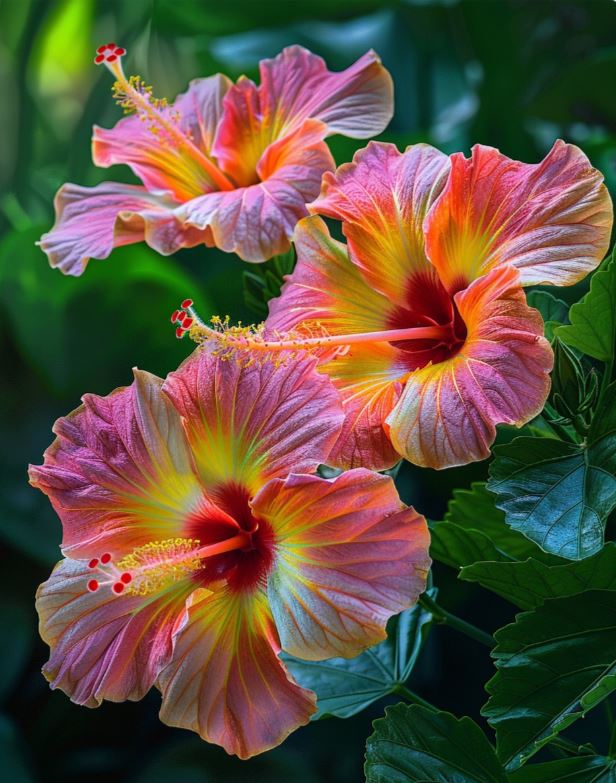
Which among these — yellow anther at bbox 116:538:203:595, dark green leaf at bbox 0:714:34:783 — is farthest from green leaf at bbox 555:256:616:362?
dark green leaf at bbox 0:714:34:783

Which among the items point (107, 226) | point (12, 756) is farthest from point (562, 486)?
point (12, 756)

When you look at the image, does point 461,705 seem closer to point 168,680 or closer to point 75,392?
point 75,392

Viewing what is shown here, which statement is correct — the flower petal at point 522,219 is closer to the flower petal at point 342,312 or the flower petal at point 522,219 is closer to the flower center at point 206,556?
the flower petal at point 342,312

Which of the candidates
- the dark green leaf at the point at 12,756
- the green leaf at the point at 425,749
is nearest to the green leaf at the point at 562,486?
the green leaf at the point at 425,749

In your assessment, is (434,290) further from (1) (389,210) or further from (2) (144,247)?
(2) (144,247)

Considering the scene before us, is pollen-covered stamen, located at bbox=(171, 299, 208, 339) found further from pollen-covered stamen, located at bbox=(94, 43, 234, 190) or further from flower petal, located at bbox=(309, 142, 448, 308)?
pollen-covered stamen, located at bbox=(94, 43, 234, 190)

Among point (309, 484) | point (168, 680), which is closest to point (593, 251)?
point (309, 484)
